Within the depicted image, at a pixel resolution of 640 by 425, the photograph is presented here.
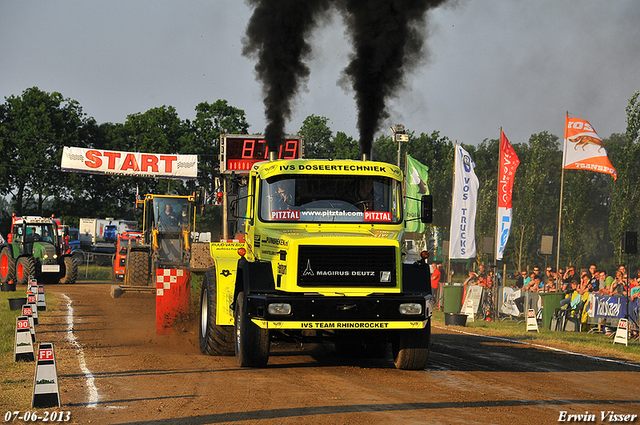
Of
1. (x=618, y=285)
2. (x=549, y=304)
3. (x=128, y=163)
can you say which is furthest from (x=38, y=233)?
(x=618, y=285)

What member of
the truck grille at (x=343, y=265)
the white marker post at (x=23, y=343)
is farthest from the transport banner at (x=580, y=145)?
the white marker post at (x=23, y=343)

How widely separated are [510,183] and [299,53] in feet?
38.7

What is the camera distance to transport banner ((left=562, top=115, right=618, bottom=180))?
25766 millimetres

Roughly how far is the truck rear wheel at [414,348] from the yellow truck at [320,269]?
0.05 feet

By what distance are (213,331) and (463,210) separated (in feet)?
59.2

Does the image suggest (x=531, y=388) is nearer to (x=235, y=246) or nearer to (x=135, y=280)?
(x=235, y=246)

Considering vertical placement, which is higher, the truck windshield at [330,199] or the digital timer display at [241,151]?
the digital timer display at [241,151]

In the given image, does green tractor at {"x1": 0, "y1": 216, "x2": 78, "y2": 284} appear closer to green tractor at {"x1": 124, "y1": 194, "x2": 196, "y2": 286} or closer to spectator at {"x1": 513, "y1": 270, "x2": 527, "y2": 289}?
green tractor at {"x1": 124, "y1": 194, "x2": 196, "y2": 286}

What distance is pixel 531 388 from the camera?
9.51 meters

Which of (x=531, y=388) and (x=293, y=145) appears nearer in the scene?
(x=531, y=388)

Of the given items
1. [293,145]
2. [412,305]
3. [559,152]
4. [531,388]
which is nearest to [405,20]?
[293,145]

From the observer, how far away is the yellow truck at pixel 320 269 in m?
9.93

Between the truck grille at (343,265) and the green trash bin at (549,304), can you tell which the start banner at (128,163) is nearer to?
the green trash bin at (549,304)

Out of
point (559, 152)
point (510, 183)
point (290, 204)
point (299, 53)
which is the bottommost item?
point (290, 204)
